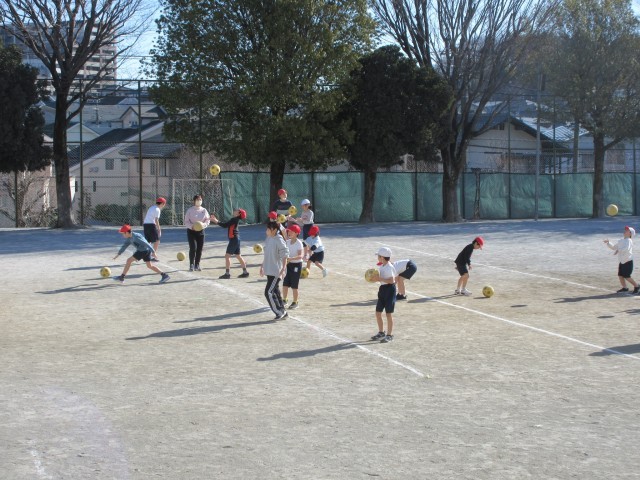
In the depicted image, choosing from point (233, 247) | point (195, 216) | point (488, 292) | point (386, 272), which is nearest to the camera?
point (386, 272)

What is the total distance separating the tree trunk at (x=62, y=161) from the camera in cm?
3366

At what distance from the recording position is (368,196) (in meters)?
37.9

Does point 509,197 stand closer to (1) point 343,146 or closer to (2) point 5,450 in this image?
(1) point 343,146

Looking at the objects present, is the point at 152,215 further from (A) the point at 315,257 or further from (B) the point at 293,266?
(B) the point at 293,266

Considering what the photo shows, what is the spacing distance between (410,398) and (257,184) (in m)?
29.4

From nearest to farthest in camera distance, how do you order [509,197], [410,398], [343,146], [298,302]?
[410,398], [298,302], [343,146], [509,197]

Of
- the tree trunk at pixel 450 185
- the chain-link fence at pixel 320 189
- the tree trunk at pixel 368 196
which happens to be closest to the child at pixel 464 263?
the chain-link fence at pixel 320 189

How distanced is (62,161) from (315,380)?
2697 centimetres

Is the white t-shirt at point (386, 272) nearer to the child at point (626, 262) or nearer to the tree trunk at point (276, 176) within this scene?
the child at point (626, 262)

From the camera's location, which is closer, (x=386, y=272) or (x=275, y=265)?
(x=386, y=272)

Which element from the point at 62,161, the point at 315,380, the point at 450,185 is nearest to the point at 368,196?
the point at 450,185

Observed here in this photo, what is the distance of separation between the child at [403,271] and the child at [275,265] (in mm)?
2247

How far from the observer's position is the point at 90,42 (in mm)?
33875

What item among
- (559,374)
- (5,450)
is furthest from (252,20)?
(5,450)
